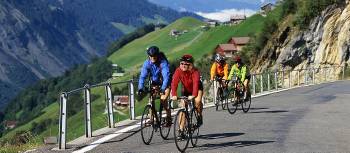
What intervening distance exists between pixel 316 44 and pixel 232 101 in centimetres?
4336

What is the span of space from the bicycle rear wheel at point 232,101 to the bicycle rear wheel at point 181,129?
26.3ft

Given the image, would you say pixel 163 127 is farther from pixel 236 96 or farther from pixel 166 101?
pixel 236 96

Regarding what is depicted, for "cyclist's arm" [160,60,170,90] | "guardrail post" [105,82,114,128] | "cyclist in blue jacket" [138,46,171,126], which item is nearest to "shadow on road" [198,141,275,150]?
"cyclist in blue jacket" [138,46,171,126]

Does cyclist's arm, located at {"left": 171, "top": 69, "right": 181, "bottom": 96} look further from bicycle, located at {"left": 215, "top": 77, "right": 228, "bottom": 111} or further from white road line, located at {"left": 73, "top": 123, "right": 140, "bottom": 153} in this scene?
bicycle, located at {"left": 215, "top": 77, "right": 228, "bottom": 111}

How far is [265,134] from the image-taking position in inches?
551

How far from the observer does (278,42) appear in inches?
2559

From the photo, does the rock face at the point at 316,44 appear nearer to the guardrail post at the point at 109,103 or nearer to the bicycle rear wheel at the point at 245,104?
the bicycle rear wheel at the point at 245,104

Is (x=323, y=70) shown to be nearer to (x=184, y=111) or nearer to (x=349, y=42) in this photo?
(x=349, y=42)

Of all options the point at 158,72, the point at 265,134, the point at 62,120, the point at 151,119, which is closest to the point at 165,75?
the point at 158,72

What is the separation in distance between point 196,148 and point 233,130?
A: 10.7ft

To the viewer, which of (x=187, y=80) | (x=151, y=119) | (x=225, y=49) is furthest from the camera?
(x=225, y=49)

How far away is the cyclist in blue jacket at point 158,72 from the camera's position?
39.3 ft

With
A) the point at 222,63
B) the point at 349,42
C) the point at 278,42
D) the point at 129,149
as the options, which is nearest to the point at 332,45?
the point at 349,42

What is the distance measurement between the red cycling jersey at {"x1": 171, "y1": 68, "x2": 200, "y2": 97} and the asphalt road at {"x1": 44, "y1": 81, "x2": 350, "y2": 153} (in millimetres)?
A: 1065
